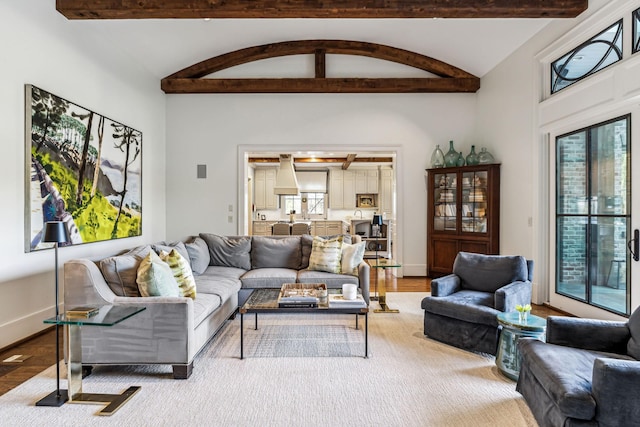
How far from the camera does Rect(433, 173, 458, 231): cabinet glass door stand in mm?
6145

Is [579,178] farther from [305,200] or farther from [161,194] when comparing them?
[305,200]

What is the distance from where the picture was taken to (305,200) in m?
11.8

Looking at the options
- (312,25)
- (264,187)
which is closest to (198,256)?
(312,25)

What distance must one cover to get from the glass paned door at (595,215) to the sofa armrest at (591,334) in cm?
171

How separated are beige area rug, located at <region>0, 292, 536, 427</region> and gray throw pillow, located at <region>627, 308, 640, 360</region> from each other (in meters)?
0.66

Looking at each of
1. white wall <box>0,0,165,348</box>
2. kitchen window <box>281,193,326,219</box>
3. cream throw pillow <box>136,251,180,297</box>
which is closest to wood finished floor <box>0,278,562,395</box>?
white wall <box>0,0,165,348</box>

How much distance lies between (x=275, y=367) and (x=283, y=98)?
4.68 metres

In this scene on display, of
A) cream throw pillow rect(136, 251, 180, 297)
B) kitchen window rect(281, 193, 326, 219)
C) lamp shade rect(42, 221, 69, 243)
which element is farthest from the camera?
kitchen window rect(281, 193, 326, 219)

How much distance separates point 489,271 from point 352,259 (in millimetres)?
1497

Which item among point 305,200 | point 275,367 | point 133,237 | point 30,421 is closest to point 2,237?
point 30,421

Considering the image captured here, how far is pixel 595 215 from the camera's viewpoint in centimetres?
403

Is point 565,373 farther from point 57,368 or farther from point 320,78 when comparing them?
point 320,78

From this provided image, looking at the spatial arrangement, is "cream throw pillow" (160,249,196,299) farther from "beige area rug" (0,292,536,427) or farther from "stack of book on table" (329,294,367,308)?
"stack of book on table" (329,294,367,308)

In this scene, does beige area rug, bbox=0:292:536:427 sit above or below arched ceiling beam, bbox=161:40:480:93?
below
